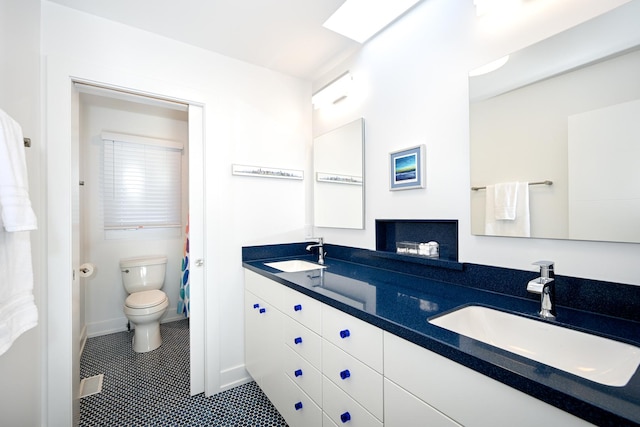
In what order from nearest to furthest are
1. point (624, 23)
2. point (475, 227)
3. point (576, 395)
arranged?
1. point (576, 395)
2. point (624, 23)
3. point (475, 227)

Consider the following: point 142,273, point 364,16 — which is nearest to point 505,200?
point 364,16

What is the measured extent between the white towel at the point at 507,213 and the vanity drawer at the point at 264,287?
1128 millimetres

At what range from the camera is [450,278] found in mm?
1398

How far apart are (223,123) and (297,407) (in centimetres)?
188

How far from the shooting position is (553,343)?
88 cm

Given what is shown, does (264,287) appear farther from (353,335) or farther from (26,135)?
(26,135)

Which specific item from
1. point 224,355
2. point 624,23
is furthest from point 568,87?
point 224,355

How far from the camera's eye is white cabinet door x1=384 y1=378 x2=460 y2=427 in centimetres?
79

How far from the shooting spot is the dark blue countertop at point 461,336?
541mm

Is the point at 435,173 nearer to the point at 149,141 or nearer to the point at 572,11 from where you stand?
the point at 572,11

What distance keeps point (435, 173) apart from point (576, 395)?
1.10m

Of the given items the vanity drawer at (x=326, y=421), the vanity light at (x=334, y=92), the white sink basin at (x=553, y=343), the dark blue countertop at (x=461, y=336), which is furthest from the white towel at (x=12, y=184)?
the vanity light at (x=334, y=92)

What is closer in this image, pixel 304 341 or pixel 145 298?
pixel 304 341

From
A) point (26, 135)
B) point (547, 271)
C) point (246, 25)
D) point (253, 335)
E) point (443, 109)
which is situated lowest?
point (253, 335)
